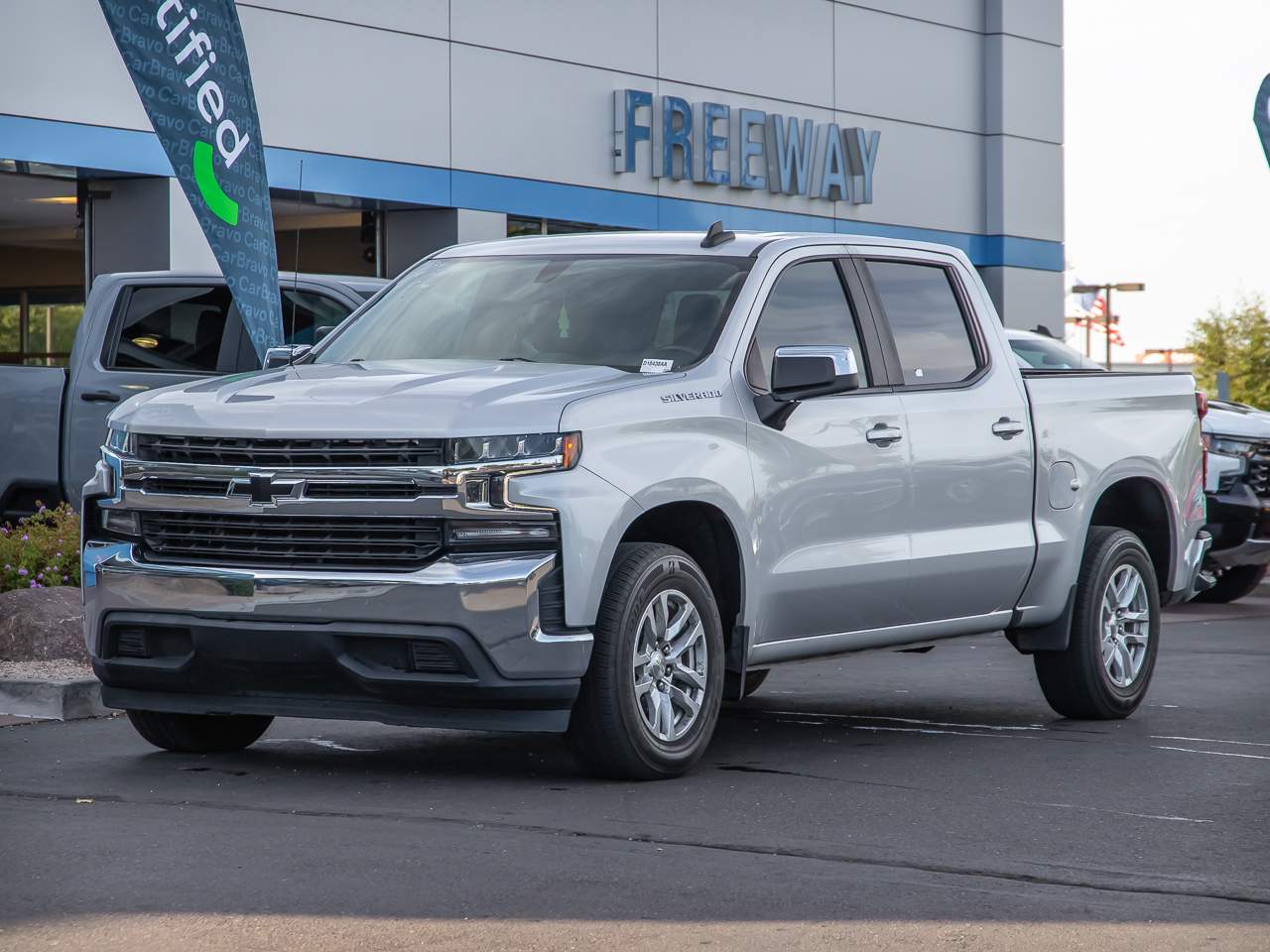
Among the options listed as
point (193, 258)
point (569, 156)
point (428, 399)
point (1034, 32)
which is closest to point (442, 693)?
point (428, 399)

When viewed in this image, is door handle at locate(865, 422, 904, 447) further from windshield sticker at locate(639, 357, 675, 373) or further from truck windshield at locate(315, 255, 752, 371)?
windshield sticker at locate(639, 357, 675, 373)

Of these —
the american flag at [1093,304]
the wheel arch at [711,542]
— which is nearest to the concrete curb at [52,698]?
the wheel arch at [711,542]

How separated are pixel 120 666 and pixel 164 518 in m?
0.55

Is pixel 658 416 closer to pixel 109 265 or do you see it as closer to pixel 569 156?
pixel 109 265

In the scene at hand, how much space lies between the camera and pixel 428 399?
22.9ft

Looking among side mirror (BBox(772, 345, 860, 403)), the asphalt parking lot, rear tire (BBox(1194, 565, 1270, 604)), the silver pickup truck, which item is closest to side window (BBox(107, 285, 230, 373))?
the asphalt parking lot

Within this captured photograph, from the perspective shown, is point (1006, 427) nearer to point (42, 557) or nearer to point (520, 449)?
point (520, 449)

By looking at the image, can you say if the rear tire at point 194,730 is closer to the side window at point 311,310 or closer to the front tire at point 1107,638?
the front tire at point 1107,638

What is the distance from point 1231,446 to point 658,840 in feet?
33.7

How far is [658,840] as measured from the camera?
20.3ft

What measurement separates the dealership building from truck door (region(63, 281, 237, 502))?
12.1ft

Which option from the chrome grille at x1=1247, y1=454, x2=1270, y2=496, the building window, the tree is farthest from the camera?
the tree

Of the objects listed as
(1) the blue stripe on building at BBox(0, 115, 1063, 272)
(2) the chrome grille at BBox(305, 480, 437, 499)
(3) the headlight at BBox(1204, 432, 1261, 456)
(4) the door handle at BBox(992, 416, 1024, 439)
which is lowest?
(2) the chrome grille at BBox(305, 480, 437, 499)

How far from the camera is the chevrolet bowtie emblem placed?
698 centimetres
